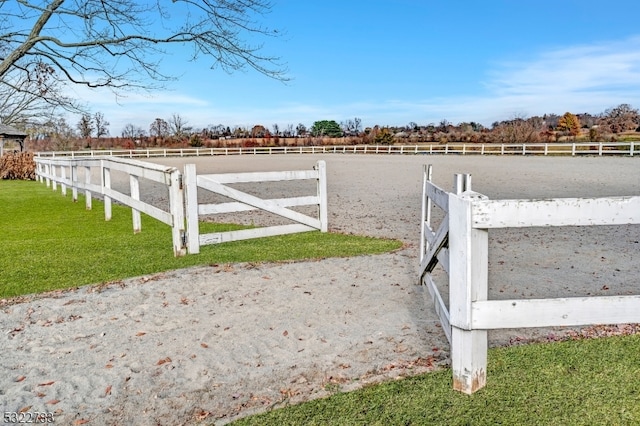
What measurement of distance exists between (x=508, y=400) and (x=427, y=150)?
4953cm

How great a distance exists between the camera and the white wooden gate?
6.70 metres

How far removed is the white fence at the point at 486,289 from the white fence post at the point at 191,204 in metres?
4.53

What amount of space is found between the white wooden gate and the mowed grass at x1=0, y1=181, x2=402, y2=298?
184mm

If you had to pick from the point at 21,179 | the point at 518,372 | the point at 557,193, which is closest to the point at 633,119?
the point at 557,193

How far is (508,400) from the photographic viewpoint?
2.81 metres

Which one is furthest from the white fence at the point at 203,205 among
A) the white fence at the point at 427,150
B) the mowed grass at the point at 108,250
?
the white fence at the point at 427,150

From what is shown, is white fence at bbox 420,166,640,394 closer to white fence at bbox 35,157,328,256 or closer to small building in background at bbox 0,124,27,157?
white fence at bbox 35,157,328,256

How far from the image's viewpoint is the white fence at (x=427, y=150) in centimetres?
3638

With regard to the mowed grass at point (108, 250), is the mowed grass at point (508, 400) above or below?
below

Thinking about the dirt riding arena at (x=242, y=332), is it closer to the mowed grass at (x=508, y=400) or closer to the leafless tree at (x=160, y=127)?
the mowed grass at (x=508, y=400)

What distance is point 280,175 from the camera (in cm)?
786

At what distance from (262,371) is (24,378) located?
5.18ft

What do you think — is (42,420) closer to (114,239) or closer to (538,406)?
(538,406)

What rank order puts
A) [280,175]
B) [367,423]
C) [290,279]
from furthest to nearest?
1. [280,175]
2. [290,279]
3. [367,423]
